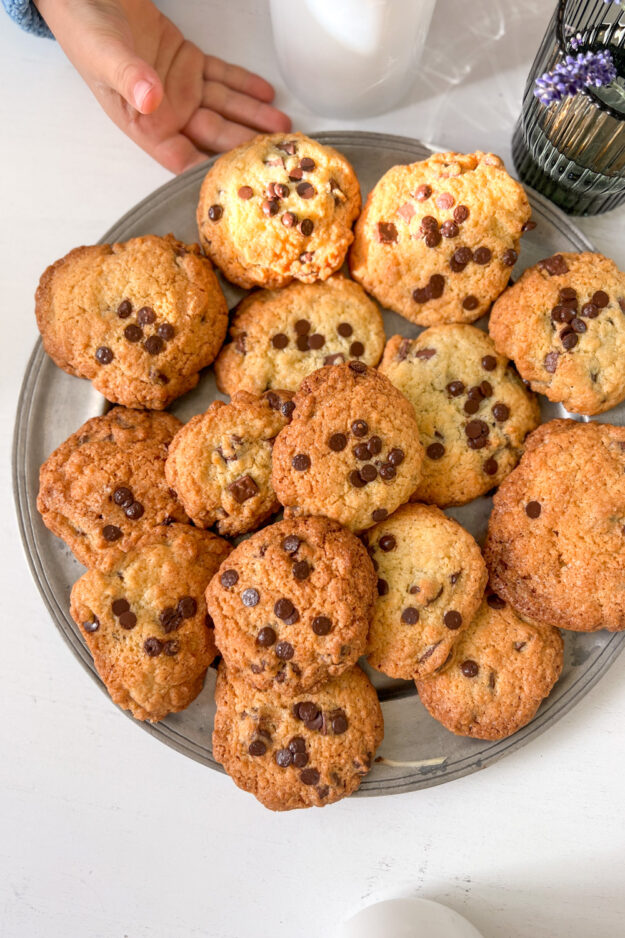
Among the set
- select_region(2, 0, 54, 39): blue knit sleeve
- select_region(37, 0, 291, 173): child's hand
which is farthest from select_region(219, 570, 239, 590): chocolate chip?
select_region(2, 0, 54, 39): blue knit sleeve

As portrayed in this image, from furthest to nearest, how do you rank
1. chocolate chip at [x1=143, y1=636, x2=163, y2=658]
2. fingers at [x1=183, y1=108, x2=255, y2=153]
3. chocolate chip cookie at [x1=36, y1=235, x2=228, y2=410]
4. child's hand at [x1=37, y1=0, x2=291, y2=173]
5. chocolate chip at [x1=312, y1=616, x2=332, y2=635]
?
1. fingers at [x1=183, y1=108, x2=255, y2=153]
2. child's hand at [x1=37, y1=0, x2=291, y2=173]
3. chocolate chip cookie at [x1=36, y1=235, x2=228, y2=410]
4. chocolate chip at [x1=143, y1=636, x2=163, y2=658]
5. chocolate chip at [x1=312, y1=616, x2=332, y2=635]

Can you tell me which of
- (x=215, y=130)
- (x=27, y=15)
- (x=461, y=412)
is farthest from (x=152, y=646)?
(x=27, y=15)

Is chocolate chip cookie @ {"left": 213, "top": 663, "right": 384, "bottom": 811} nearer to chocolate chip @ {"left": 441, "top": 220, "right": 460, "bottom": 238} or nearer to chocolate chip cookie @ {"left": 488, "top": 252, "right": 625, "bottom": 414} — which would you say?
chocolate chip cookie @ {"left": 488, "top": 252, "right": 625, "bottom": 414}

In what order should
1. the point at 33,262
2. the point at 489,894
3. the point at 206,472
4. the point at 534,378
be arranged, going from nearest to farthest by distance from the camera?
the point at 206,472 < the point at 534,378 < the point at 489,894 < the point at 33,262

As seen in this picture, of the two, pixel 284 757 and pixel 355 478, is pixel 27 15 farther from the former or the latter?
pixel 284 757

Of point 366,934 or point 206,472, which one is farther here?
point 366,934

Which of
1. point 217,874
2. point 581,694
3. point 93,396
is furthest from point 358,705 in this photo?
point 93,396

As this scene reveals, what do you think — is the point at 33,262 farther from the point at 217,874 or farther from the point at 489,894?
the point at 489,894
